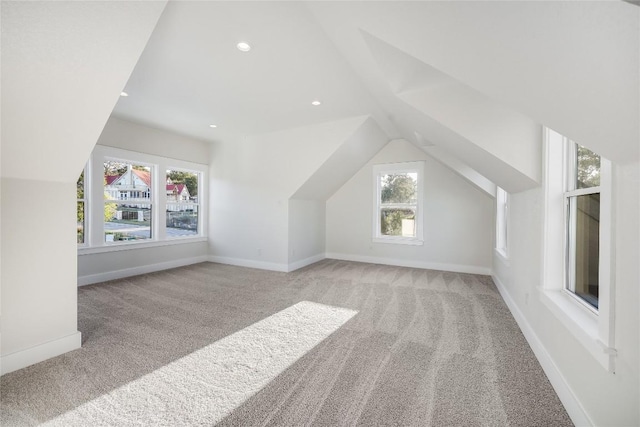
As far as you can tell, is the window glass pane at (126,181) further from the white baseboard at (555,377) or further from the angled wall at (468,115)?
the white baseboard at (555,377)

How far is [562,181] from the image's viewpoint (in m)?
1.93

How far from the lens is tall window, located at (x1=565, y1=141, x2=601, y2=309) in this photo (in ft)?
5.29

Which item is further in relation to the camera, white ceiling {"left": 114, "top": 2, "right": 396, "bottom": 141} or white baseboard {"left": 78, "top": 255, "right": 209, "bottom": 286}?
white baseboard {"left": 78, "top": 255, "right": 209, "bottom": 286}

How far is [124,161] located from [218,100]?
2241 mm

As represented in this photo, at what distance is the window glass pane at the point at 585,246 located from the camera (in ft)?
5.28

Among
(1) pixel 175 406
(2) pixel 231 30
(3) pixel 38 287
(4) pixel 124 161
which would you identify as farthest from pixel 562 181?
Result: (4) pixel 124 161

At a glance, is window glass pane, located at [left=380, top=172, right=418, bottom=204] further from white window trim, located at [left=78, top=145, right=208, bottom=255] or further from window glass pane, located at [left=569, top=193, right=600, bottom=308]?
white window trim, located at [left=78, top=145, right=208, bottom=255]

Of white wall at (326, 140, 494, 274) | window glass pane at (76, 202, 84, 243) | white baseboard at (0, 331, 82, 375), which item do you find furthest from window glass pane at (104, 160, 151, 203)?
white wall at (326, 140, 494, 274)

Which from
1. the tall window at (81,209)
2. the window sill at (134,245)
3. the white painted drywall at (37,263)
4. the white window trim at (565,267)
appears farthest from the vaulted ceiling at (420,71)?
the window sill at (134,245)

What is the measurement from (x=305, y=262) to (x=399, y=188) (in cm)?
250

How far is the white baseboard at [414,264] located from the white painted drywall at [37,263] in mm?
4682

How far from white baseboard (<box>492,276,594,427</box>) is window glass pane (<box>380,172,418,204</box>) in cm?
306

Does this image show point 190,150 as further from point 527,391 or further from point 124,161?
point 527,391

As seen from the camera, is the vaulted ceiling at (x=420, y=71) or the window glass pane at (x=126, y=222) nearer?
the vaulted ceiling at (x=420, y=71)
